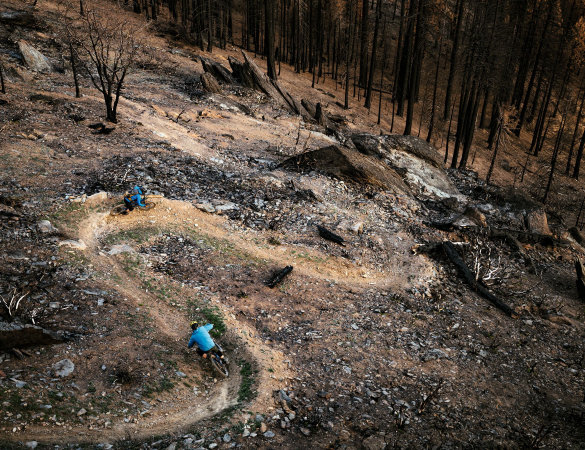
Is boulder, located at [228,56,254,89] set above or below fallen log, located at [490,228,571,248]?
above

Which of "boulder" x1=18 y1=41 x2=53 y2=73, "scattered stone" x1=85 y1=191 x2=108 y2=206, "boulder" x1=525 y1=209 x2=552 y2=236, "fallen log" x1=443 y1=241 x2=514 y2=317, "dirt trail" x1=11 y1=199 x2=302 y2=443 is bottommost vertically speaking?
"boulder" x1=525 y1=209 x2=552 y2=236

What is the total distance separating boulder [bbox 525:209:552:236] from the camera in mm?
21089

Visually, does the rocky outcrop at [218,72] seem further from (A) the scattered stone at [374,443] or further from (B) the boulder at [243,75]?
(A) the scattered stone at [374,443]

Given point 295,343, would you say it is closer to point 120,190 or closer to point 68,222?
point 68,222

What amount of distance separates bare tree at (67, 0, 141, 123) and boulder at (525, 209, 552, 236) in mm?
22183

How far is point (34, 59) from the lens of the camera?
2539 centimetres

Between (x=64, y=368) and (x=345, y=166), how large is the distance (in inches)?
616

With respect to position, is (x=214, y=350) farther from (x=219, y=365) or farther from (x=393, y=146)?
(x=393, y=146)

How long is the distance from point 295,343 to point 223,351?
6.59 feet

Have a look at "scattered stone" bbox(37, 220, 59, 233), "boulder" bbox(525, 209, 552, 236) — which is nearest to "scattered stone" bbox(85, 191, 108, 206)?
"scattered stone" bbox(37, 220, 59, 233)

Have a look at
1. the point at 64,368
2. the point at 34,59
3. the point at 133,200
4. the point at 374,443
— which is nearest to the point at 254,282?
the point at 133,200

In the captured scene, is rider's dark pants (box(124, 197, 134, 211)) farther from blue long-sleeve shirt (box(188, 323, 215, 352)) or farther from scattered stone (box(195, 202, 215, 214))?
blue long-sleeve shirt (box(188, 323, 215, 352))

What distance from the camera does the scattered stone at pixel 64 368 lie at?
8.04 metres

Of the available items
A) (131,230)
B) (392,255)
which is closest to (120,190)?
(131,230)
